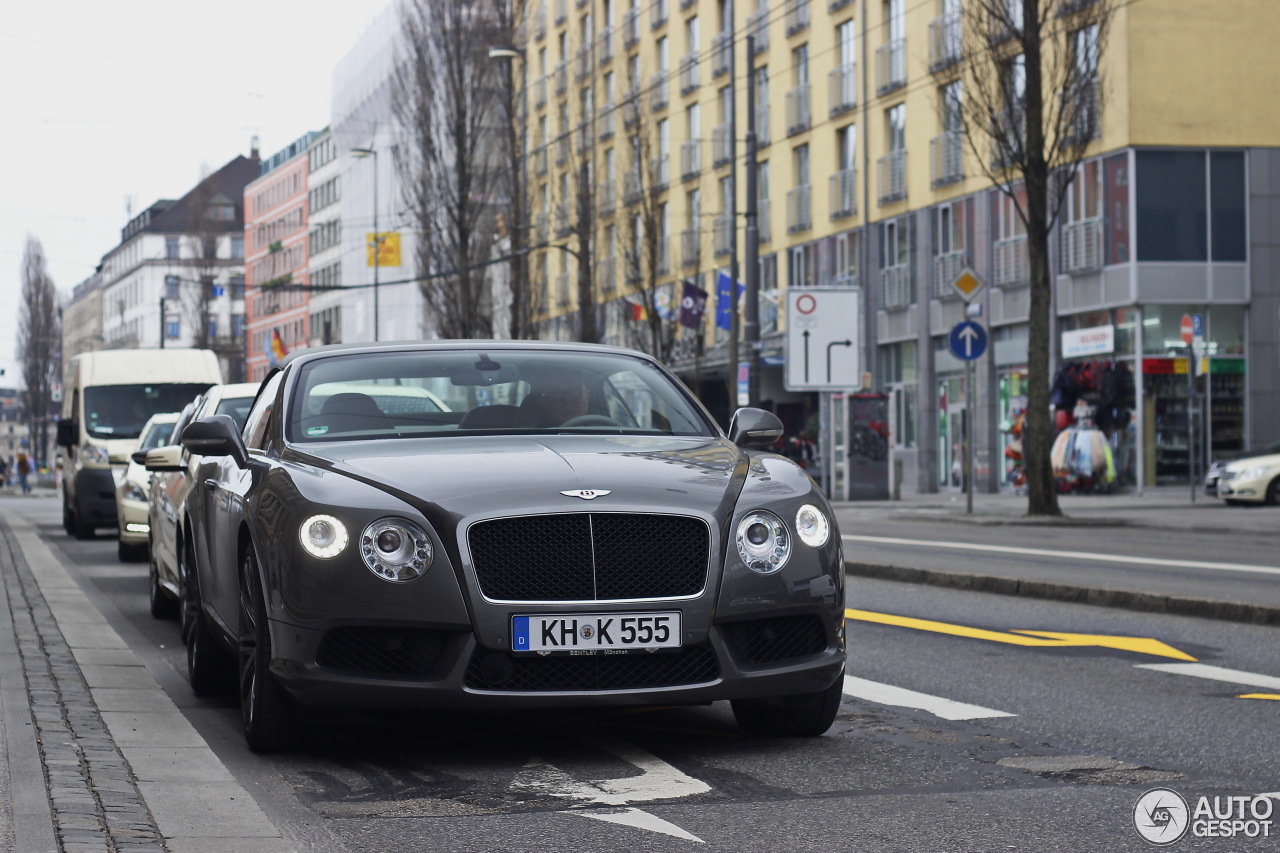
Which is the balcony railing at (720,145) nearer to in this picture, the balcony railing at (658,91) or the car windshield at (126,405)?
the balcony railing at (658,91)

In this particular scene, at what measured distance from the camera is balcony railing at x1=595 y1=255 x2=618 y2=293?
6106cm

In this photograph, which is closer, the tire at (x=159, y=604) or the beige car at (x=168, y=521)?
the beige car at (x=168, y=521)

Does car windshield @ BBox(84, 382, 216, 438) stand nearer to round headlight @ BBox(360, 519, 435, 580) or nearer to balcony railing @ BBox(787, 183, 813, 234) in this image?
round headlight @ BBox(360, 519, 435, 580)

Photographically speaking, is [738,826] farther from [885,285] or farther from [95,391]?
[885,285]

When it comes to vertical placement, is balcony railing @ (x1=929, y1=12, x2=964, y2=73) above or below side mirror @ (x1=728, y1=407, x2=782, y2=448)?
above

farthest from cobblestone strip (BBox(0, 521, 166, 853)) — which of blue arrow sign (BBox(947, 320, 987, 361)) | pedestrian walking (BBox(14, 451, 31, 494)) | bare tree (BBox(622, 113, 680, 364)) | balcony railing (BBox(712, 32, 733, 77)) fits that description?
pedestrian walking (BBox(14, 451, 31, 494))

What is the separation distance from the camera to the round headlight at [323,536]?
6.04 meters

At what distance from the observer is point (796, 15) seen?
161 feet

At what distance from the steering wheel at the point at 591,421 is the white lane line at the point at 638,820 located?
218cm

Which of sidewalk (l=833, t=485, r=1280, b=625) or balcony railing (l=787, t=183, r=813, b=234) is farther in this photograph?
balcony railing (l=787, t=183, r=813, b=234)

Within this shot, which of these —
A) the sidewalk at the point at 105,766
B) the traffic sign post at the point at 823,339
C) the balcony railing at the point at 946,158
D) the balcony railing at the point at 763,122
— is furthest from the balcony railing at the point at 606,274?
the sidewalk at the point at 105,766

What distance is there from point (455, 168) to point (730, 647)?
45.0 metres

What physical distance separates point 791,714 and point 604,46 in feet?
191

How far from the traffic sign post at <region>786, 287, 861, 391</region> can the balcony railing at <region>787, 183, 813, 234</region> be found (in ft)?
55.2
